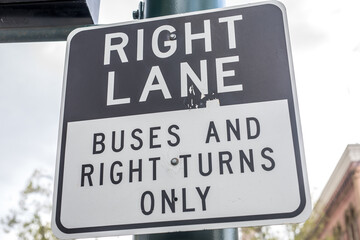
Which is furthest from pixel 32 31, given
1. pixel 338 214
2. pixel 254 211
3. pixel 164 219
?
pixel 338 214

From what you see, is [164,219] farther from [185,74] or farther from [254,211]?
[185,74]

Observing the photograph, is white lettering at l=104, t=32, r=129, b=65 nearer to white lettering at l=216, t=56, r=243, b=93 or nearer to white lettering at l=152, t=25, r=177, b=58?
white lettering at l=152, t=25, r=177, b=58

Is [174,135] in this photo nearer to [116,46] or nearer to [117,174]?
[117,174]

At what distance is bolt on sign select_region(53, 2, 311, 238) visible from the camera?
3.72 ft

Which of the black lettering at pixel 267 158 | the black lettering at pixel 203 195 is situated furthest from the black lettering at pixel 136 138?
the black lettering at pixel 267 158

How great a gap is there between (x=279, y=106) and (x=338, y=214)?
18249mm

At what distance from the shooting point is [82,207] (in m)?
1.21

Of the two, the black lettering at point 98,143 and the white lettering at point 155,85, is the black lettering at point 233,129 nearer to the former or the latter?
the white lettering at point 155,85

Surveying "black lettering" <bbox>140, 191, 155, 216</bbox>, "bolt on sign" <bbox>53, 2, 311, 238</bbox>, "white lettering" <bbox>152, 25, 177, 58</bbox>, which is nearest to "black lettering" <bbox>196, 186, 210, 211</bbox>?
"bolt on sign" <bbox>53, 2, 311, 238</bbox>

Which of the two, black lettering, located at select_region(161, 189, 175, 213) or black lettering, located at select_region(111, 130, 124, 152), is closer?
black lettering, located at select_region(161, 189, 175, 213)

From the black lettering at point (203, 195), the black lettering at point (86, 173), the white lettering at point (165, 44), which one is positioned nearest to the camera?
the black lettering at point (203, 195)

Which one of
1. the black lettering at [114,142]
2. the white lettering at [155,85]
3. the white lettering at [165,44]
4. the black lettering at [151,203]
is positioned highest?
the white lettering at [165,44]

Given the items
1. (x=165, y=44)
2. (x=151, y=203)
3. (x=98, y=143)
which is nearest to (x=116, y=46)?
(x=165, y=44)

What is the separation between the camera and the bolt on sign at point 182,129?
113 cm
